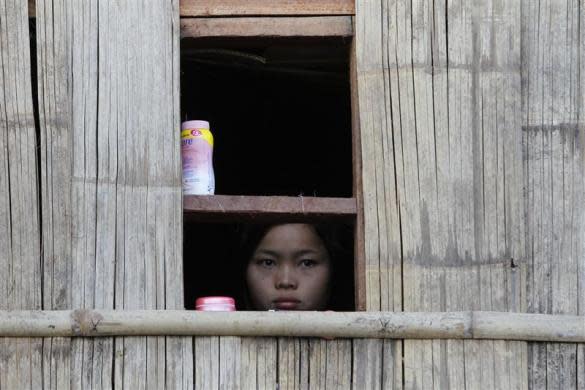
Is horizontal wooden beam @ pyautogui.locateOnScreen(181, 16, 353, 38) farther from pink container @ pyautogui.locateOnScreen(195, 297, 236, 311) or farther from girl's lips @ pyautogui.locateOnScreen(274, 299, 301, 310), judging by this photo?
girl's lips @ pyautogui.locateOnScreen(274, 299, 301, 310)

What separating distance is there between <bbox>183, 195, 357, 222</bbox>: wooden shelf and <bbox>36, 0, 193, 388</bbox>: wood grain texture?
10 cm

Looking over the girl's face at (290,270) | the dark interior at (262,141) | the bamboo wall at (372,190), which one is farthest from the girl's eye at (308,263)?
the bamboo wall at (372,190)

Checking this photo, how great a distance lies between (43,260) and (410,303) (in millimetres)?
1241

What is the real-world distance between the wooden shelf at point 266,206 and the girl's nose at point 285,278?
35.9 inches

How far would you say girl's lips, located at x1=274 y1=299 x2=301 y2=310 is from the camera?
6328mm

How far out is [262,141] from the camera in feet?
27.5

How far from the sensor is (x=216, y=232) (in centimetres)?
840

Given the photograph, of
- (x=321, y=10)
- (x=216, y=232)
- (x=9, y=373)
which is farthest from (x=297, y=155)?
(x=9, y=373)

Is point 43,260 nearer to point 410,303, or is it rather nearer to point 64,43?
point 64,43

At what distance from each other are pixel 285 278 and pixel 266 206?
99cm

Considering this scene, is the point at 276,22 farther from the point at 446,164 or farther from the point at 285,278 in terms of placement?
the point at 285,278

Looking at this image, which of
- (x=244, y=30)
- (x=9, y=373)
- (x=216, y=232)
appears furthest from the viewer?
(x=216, y=232)

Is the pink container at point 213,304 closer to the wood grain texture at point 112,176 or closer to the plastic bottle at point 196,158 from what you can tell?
the wood grain texture at point 112,176

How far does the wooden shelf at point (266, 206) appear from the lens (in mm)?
5395
